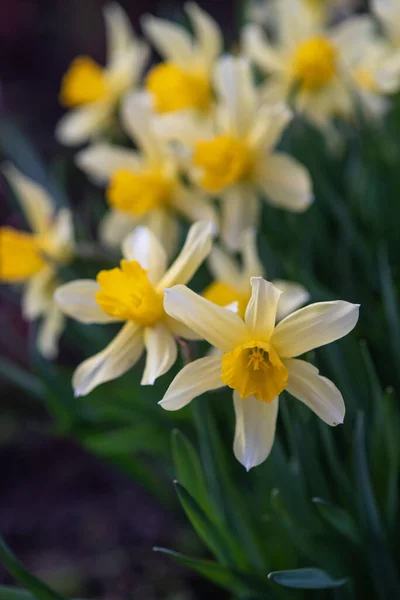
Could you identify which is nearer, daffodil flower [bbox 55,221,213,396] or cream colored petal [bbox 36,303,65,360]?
daffodil flower [bbox 55,221,213,396]

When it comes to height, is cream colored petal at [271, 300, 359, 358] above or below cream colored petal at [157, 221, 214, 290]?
below

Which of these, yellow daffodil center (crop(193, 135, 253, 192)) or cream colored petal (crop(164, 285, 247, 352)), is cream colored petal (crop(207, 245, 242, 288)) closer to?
yellow daffodil center (crop(193, 135, 253, 192))

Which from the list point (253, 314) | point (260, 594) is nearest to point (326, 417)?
point (253, 314)

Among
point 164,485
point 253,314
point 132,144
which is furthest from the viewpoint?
point 132,144

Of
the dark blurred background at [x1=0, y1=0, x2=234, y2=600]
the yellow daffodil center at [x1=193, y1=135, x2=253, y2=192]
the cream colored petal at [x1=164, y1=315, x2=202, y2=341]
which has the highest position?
the yellow daffodil center at [x1=193, y1=135, x2=253, y2=192]

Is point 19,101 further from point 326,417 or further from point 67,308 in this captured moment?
point 326,417

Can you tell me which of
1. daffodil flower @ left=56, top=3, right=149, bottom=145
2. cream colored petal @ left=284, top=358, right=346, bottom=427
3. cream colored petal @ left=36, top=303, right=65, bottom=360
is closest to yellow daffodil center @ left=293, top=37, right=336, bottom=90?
daffodil flower @ left=56, top=3, right=149, bottom=145

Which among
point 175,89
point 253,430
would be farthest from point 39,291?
point 253,430
